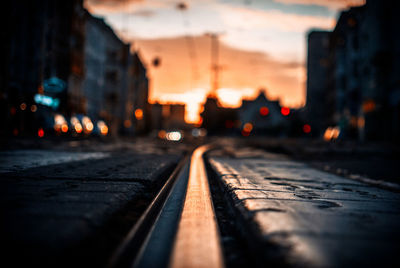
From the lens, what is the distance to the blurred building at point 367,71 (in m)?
33.0

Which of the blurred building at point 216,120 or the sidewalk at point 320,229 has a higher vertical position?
the blurred building at point 216,120

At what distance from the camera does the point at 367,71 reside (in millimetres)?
38875

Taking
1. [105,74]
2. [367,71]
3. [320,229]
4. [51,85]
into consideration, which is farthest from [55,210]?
[105,74]

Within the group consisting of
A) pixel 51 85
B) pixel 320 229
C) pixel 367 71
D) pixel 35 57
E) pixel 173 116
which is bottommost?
pixel 320 229

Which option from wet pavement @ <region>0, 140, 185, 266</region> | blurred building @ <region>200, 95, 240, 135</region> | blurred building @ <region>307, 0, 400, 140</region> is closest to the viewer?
wet pavement @ <region>0, 140, 185, 266</region>

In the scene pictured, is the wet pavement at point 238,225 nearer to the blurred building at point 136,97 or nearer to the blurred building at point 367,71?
the blurred building at point 367,71

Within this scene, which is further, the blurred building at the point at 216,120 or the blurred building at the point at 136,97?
the blurred building at the point at 216,120

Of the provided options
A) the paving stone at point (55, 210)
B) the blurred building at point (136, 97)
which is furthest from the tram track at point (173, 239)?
the blurred building at point (136, 97)

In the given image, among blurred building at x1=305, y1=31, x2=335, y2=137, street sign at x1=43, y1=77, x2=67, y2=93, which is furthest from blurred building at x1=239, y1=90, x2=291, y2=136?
street sign at x1=43, y1=77, x2=67, y2=93

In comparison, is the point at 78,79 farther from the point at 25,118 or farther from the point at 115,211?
the point at 115,211

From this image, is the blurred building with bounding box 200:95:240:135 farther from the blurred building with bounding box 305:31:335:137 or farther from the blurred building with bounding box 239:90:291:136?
the blurred building with bounding box 305:31:335:137

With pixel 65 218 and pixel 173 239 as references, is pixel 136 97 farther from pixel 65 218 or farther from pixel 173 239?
pixel 65 218

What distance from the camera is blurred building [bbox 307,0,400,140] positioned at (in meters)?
33.0

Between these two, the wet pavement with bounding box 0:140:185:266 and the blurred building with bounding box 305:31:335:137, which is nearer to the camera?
the wet pavement with bounding box 0:140:185:266
